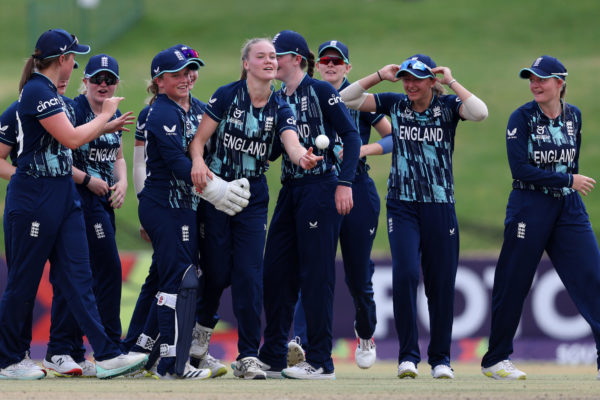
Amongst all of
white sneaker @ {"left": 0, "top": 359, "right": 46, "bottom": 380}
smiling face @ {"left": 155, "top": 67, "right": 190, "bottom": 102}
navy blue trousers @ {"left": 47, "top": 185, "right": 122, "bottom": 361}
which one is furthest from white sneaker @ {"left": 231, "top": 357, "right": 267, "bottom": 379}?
smiling face @ {"left": 155, "top": 67, "right": 190, "bottom": 102}

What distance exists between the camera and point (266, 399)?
5695 millimetres

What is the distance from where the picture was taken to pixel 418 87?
306 inches

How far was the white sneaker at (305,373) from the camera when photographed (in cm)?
758

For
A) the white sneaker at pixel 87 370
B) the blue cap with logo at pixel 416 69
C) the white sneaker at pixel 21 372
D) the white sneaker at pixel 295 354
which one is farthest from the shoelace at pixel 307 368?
the blue cap with logo at pixel 416 69

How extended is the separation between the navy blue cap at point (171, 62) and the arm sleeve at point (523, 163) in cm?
239

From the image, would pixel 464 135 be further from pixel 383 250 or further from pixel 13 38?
pixel 13 38

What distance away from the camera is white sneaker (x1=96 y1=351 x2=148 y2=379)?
7.06 meters

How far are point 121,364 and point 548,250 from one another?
325 cm

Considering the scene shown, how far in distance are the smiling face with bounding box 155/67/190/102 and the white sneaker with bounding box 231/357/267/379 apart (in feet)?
6.18

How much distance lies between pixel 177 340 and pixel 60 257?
0.96 metres

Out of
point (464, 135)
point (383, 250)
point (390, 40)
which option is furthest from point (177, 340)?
point (390, 40)

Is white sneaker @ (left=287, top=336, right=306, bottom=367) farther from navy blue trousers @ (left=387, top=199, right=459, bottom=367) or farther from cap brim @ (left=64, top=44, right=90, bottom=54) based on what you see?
cap brim @ (left=64, top=44, right=90, bottom=54)

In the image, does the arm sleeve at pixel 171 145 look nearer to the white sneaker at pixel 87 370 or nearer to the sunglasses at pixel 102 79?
the sunglasses at pixel 102 79

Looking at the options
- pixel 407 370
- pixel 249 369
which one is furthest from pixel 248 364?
pixel 407 370
